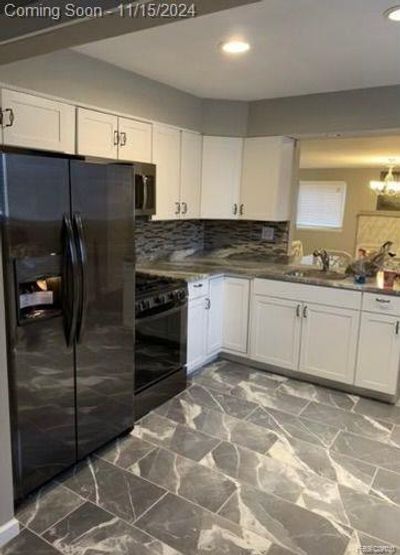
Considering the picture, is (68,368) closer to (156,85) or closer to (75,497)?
(75,497)

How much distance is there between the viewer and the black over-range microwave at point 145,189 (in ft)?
10.0

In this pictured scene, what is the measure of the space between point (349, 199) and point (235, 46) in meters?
6.11

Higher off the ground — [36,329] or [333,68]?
[333,68]

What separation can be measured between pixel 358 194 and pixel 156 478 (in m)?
6.98

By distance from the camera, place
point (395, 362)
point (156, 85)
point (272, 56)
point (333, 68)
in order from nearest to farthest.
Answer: point (272, 56), point (333, 68), point (395, 362), point (156, 85)

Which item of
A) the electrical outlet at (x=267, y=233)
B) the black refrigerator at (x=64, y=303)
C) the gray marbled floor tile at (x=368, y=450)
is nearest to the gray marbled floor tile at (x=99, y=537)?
the black refrigerator at (x=64, y=303)

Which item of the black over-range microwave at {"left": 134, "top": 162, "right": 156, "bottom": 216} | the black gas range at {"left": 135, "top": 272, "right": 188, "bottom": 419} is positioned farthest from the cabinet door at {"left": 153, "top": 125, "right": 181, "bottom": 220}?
the black gas range at {"left": 135, "top": 272, "right": 188, "bottom": 419}

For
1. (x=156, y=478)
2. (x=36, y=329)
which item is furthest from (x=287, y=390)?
(x=36, y=329)

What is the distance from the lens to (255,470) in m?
2.34

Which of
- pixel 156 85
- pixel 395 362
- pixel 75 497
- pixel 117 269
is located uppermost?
pixel 156 85

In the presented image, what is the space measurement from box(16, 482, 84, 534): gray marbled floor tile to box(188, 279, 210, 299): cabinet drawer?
1.61 meters

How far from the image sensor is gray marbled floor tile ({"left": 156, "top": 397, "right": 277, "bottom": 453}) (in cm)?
262

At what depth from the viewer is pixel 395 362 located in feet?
10.1

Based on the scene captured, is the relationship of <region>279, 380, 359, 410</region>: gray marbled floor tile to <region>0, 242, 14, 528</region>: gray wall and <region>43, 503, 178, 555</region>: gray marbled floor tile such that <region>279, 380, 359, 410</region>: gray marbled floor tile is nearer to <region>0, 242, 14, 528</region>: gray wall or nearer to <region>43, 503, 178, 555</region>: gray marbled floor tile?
<region>43, 503, 178, 555</region>: gray marbled floor tile
